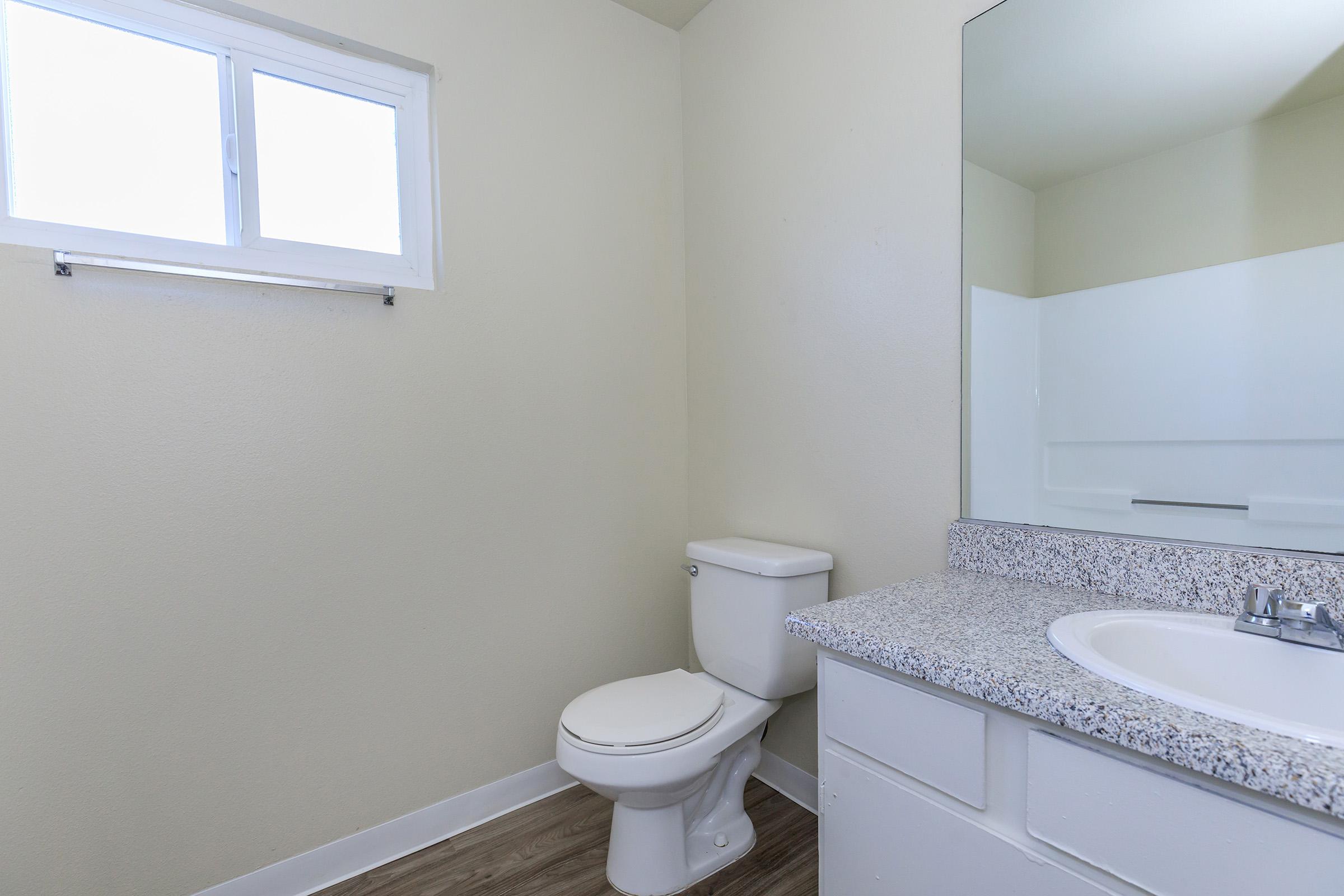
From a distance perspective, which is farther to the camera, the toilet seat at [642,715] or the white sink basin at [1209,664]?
the toilet seat at [642,715]

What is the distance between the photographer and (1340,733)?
24.3 inches

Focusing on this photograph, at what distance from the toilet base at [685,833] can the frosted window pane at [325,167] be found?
157 centimetres

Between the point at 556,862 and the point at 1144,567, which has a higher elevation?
the point at 1144,567

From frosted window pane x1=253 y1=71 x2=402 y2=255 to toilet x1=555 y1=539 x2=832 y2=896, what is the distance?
4.14 ft

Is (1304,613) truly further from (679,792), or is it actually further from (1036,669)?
(679,792)

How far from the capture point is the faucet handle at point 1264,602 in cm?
86

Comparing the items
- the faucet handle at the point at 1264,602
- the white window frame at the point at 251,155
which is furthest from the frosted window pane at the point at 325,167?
the faucet handle at the point at 1264,602

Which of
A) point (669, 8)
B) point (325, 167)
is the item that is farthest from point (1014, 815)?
Result: point (669, 8)

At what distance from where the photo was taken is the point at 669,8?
6.72 feet

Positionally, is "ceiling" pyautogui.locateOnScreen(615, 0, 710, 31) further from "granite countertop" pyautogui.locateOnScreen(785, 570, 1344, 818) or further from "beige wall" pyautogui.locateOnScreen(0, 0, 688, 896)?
"granite countertop" pyautogui.locateOnScreen(785, 570, 1344, 818)

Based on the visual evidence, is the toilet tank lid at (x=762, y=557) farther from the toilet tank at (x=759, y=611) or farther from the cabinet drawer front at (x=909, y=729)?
the cabinet drawer front at (x=909, y=729)

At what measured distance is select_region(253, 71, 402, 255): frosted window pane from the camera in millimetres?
1543

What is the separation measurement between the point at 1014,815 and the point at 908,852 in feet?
0.63

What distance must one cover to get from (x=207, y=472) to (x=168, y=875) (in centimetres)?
89
